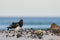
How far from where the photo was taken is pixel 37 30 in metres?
1.14

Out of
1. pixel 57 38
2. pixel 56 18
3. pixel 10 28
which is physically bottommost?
pixel 57 38

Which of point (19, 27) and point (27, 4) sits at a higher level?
point (27, 4)

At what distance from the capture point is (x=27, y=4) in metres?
1.17

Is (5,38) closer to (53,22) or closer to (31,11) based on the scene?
(31,11)

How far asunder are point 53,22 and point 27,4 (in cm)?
34

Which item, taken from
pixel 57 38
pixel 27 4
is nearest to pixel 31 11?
pixel 27 4

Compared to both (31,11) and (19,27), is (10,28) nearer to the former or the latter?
(19,27)

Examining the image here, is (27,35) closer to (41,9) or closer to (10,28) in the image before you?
(10,28)

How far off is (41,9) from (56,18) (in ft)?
0.61

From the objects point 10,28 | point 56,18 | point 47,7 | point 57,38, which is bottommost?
point 57,38

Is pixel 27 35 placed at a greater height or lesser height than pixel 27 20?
lesser

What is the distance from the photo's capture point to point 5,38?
1.12 m

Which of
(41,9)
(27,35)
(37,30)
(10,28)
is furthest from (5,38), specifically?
(41,9)

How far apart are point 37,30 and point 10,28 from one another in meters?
0.29
